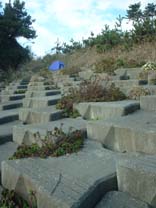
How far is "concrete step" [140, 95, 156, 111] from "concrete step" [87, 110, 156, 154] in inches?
14.2

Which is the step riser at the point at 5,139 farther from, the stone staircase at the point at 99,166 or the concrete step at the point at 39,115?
the concrete step at the point at 39,115

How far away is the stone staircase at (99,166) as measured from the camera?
1858 mm

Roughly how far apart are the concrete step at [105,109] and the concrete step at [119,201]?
1.55 metres

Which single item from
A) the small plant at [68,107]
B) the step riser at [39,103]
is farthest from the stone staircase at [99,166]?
the step riser at [39,103]

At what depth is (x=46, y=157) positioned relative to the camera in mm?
2543

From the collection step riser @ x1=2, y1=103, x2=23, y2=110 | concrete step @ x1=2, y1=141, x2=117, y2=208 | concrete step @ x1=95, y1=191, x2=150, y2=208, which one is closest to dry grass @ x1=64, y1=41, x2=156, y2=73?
step riser @ x1=2, y1=103, x2=23, y2=110

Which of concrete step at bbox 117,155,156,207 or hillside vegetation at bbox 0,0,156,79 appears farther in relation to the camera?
hillside vegetation at bbox 0,0,156,79

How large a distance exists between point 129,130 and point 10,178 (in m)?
1.05

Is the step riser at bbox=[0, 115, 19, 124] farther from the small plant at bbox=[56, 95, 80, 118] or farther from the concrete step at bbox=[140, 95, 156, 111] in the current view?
the concrete step at bbox=[140, 95, 156, 111]

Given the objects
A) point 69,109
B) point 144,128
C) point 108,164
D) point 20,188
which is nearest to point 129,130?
point 144,128

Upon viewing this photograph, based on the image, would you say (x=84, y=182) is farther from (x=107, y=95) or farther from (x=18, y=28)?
(x=18, y=28)

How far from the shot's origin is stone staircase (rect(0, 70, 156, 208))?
6.10 feet

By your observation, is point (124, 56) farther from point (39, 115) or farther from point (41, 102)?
point (39, 115)

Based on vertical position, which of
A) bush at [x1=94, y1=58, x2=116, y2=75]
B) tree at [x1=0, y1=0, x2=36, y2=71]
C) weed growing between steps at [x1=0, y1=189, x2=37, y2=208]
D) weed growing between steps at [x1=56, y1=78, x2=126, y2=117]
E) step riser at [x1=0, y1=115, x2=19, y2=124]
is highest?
tree at [x1=0, y1=0, x2=36, y2=71]
